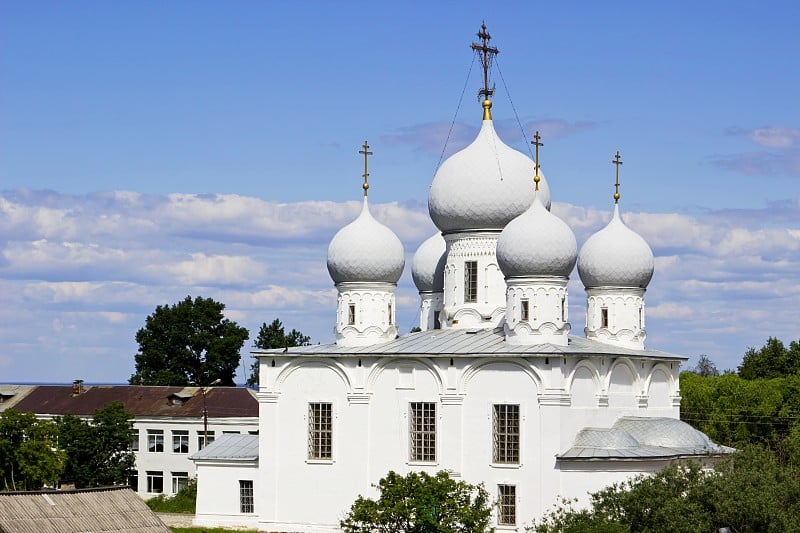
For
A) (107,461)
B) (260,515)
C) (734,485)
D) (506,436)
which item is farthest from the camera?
(107,461)

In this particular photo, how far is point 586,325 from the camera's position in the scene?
1658 inches

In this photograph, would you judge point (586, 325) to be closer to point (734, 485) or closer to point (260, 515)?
point (260, 515)

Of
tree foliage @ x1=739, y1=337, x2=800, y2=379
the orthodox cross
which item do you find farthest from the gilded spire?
tree foliage @ x1=739, y1=337, x2=800, y2=379

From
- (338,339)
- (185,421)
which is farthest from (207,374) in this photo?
(338,339)

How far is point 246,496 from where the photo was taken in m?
40.4

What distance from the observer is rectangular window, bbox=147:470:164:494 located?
56.2 metres

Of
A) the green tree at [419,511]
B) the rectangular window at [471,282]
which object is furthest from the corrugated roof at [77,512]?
the rectangular window at [471,282]

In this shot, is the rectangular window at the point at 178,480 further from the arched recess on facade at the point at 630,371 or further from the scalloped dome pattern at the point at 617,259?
the arched recess on facade at the point at 630,371

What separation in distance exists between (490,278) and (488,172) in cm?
282

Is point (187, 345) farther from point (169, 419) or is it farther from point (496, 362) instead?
point (496, 362)

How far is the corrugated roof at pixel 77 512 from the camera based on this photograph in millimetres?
28719

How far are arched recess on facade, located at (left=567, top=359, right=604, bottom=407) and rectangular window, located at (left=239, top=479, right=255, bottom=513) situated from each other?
30.5 feet

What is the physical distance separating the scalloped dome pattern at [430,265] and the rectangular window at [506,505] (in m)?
8.64

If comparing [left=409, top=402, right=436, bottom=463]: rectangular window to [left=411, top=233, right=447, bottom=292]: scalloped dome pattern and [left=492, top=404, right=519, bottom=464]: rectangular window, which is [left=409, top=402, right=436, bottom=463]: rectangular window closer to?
[left=492, top=404, right=519, bottom=464]: rectangular window
